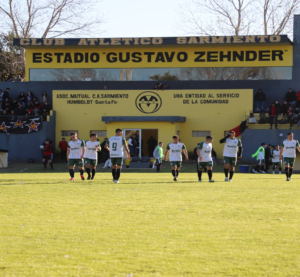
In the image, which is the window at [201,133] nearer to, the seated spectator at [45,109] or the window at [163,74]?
the window at [163,74]

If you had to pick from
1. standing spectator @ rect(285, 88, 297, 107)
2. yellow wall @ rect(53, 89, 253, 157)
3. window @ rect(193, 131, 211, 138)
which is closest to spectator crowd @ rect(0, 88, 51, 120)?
yellow wall @ rect(53, 89, 253, 157)

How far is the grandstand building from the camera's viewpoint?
38281 mm

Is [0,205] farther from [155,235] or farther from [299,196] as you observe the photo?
[299,196]

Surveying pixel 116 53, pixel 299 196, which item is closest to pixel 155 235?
pixel 299 196

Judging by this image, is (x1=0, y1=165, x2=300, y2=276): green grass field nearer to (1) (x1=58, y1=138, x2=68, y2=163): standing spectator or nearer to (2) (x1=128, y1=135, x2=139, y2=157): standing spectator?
(2) (x1=128, y1=135, x2=139, y2=157): standing spectator

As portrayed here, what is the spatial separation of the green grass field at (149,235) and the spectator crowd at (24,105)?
2403cm

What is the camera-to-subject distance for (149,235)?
8.23 meters

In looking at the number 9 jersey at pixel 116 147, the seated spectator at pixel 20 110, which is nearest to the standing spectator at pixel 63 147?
the seated spectator at pixel 20 110

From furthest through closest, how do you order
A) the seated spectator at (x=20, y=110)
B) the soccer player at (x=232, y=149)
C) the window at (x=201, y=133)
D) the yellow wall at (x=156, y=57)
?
1. the yellow wall at (x=156, y=57)
2. the window at (x=201, y=133)
3. the seated spectator at (x=20, y=110)
4. the soccer player at (x=232, y=149)

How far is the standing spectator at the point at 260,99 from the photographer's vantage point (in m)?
37.4

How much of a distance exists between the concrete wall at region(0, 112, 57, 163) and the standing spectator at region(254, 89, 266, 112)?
14527mm

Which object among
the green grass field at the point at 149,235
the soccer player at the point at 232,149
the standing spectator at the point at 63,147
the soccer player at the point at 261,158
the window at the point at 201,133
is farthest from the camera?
the window at the point at 201,133

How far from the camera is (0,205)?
38.4ft

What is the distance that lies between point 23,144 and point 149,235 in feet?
99.9
